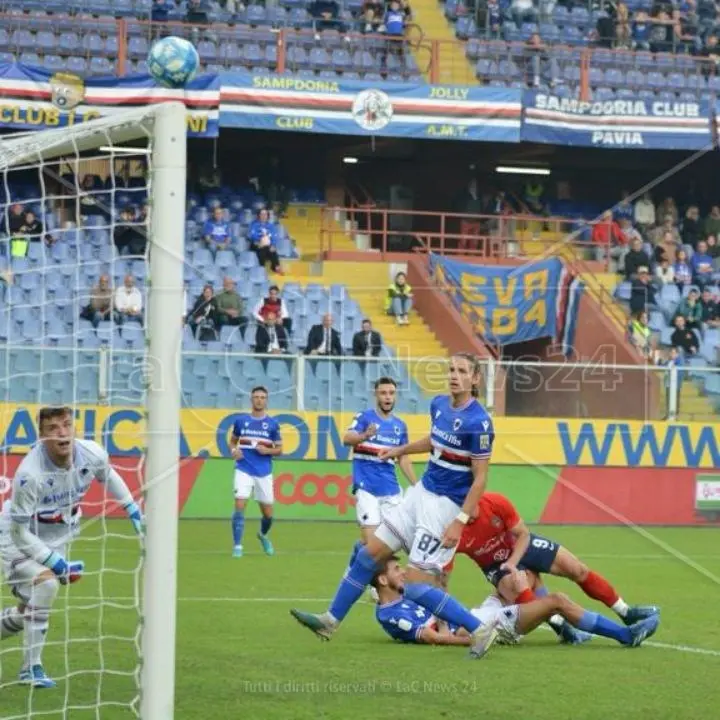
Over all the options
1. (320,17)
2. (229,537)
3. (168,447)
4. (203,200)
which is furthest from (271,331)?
(168,447)

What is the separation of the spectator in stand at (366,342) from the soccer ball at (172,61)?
6.04m

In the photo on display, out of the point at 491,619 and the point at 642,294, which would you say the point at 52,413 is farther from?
the point at 642,294

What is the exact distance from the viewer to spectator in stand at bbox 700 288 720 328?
1105 inches

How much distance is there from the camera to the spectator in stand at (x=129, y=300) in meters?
20.8

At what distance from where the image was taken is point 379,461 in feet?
51.6

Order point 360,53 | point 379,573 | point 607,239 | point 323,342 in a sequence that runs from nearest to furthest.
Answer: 1. point 379,573
2. point 323,342
3. point 360,53
4. point 607,239

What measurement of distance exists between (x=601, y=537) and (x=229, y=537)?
206 inches

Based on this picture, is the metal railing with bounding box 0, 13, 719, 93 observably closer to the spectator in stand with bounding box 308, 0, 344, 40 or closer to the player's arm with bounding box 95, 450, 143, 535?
the spectator in stand with bounding box 308, 0, 344, 40

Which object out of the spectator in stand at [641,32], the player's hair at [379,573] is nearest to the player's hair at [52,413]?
the player's hair at [379,573]

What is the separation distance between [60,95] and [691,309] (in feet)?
37.6

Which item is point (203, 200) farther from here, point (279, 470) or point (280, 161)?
point (279, 470)

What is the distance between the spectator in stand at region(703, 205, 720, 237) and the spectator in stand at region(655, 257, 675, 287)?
92.8 inches

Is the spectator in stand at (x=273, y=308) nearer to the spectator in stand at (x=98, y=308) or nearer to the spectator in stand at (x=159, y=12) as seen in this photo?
the spectator in stand at (x=98, y=308)

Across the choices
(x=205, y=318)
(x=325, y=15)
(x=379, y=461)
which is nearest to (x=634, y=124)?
(x=325, y=15)
